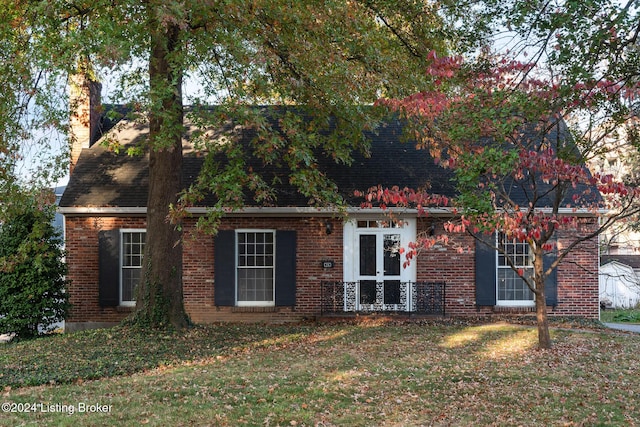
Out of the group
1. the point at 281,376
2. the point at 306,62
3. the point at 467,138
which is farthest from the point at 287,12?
the point at 281,376

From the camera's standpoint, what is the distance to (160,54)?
1191 cm

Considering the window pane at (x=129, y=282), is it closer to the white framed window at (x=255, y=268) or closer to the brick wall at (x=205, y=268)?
the brick wall at (x=205, y=268)

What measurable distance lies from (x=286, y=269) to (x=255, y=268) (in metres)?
0.83

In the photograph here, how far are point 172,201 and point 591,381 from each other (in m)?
8.08

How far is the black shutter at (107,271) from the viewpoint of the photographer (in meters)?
15.3

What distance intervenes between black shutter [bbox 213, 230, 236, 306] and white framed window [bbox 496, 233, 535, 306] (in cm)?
657

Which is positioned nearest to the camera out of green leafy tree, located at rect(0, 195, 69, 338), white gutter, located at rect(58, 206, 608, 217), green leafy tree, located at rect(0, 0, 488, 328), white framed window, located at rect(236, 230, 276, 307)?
green leafy tree, located at rect(0, 0, 488, 328)

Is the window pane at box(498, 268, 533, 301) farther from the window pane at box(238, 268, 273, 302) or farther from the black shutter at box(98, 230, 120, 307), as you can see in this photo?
the black shutter at box(98, 230, 120, 307)

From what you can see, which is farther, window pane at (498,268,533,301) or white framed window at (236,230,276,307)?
window pane at (498,268,533,301)

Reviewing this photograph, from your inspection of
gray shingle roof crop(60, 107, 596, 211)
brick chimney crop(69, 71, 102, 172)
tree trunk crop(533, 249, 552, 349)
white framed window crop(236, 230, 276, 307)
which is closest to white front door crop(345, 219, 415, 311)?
gray shingle roof crop(60, 107, 596, 211)

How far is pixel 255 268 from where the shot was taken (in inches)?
612

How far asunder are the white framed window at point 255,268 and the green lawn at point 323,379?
8.85 feet

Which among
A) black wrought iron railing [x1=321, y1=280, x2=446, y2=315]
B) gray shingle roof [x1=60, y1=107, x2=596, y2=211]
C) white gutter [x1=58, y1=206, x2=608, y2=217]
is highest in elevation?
gray shingle roof [x1=60, y1=107, x2=596, y2=211]

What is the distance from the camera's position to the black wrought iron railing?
49.9 ft
